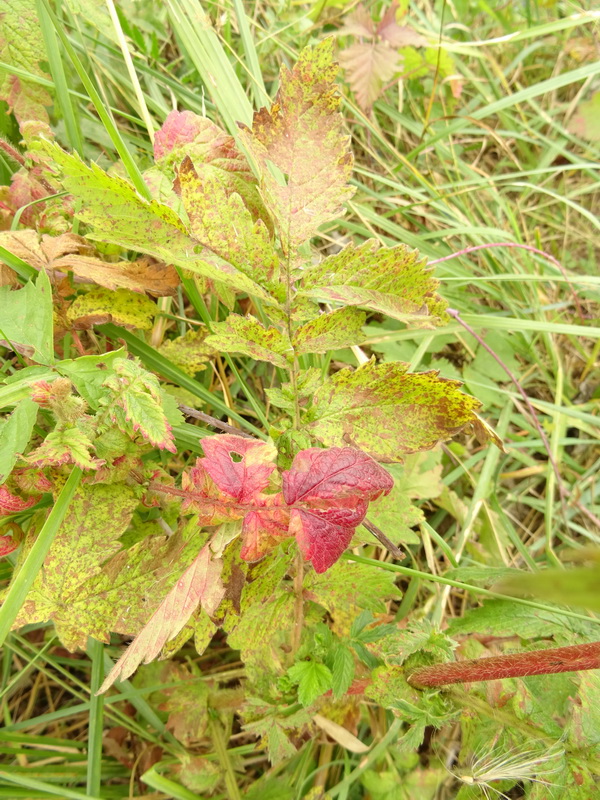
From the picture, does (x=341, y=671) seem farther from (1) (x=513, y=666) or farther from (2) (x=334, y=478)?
(2) (x=334, y=478)

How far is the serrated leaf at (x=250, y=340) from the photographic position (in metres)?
1.07

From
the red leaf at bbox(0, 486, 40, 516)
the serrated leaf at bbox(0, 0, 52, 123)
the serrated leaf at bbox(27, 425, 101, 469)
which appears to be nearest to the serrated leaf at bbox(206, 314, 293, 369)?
the serrated leaf at bbox(27, 425, 101, 469)

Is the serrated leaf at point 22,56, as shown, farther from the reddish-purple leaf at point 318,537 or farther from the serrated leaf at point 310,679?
the serrated leaf at point 310,679

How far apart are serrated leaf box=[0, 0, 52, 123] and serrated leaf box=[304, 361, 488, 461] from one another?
1.12 meters

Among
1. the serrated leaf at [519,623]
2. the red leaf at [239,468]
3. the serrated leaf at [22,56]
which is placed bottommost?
the serrated leaf at [519,623]

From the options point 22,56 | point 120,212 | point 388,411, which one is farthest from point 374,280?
point 22,56

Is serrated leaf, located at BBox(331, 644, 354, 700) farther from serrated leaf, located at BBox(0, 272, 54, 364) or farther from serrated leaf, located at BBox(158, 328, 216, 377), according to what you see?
serrated leaf, located at BBox(0, 272, 54, 364)

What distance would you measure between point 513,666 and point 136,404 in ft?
2.69

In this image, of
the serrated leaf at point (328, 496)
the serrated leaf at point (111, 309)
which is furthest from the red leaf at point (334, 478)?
the serrated leaf at point (111, 309)

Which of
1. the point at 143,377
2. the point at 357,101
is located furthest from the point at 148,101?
the point at 143,377

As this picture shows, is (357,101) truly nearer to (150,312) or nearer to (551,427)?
(150,312)

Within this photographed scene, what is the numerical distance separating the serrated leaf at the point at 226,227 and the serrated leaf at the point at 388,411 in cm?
26

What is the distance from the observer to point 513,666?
998mm

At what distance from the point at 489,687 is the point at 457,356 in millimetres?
1253
